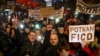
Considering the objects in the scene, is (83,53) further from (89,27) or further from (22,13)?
(22,13)

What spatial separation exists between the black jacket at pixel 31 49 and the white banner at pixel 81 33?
0.25 meters

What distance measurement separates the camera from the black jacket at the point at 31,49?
172cm

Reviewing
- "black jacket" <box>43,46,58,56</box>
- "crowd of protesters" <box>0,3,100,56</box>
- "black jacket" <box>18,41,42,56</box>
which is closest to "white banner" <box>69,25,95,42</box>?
"crowd of protesters" <box>0,3,100,56</box>

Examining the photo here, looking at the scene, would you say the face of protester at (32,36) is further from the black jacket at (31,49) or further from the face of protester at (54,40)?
the face of protester at (54,40)

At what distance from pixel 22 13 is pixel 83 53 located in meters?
0.54

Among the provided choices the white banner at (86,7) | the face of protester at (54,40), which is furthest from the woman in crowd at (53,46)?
the white banner at (86,7)

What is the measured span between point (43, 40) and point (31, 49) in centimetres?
12

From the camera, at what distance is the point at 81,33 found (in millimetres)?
1631

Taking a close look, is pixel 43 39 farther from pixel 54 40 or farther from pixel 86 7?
pixel 86 7

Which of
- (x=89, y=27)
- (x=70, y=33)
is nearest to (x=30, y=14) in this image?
(x=70, y=33)

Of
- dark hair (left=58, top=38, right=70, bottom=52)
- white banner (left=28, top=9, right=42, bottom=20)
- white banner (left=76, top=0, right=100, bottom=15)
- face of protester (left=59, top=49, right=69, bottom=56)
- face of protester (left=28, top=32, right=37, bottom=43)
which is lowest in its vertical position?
face of protester (left=59, top=49, right=69, bottom=56)

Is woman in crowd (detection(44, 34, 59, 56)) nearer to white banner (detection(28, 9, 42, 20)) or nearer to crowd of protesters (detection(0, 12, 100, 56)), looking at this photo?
crowd of protesters (detection(0, 12, 100, 56))

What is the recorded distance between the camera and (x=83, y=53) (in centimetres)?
162

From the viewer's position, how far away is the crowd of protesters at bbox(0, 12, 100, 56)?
5.32 ft
